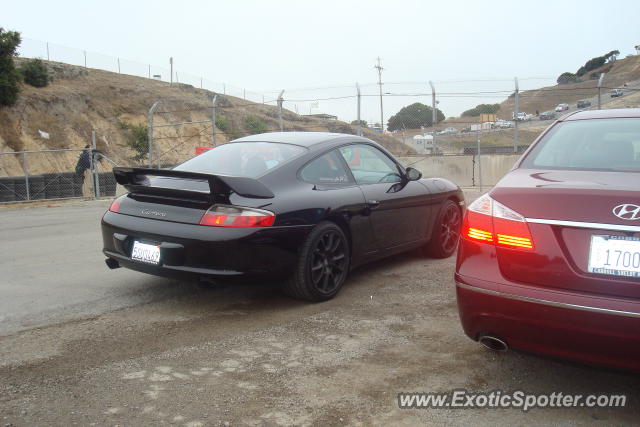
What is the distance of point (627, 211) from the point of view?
260 cm

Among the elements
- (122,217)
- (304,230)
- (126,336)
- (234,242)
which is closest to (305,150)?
(304,230)

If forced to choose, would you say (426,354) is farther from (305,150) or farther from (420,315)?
(305,150)

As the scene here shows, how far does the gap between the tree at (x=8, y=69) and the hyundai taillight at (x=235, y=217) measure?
3162 cm

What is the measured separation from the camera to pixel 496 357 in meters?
3.61

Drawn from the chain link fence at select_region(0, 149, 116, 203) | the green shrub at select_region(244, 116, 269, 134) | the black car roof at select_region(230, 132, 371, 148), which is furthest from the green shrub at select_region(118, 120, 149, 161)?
the black car roof at select_region(230, 132, 371, 148)

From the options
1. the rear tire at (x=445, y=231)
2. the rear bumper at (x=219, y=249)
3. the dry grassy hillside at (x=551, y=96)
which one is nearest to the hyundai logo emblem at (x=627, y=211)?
the rear bumper at (x=219, y=249)

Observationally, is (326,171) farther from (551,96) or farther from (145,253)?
(551,96)

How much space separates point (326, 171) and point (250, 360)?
78.3 inches

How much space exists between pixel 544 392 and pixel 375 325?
1.34 metres

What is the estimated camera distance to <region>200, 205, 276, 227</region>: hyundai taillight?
4184 millimetres

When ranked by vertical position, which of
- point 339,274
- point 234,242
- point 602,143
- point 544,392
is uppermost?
point 602,143

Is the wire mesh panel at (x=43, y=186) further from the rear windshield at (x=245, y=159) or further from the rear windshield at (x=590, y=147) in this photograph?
the rear windshield at (x=590, y=147)

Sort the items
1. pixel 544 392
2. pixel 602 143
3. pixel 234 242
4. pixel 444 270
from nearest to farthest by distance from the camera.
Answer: pixel 544 392
pixel 602 143
pixel 234 242
pixel 444 270

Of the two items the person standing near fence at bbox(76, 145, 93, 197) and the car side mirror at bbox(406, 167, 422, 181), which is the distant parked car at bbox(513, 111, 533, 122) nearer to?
the car side mirror at bbox(406, 167, 422, 181)
